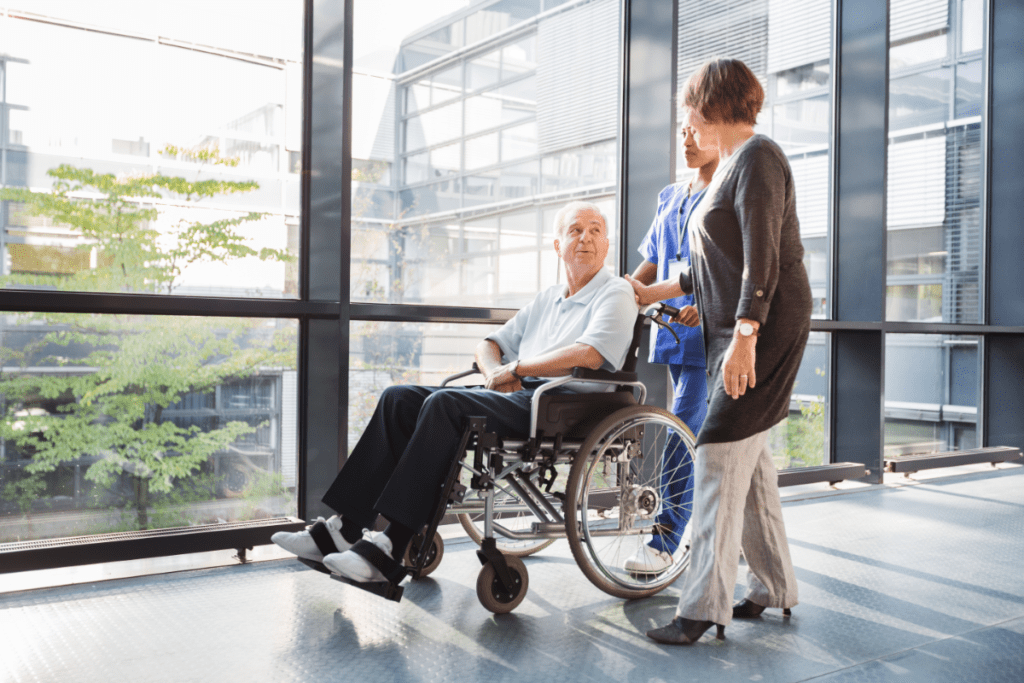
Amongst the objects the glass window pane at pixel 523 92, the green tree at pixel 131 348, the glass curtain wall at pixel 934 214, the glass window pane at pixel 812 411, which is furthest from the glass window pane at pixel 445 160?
the glass curtain wall at pixel 934 214

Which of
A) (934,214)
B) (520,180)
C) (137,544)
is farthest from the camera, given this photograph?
(934,214)

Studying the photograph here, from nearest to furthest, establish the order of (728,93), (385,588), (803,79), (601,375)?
(385,588) < (728,93) < (601,375) < (803,79)

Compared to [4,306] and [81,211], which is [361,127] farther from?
[4,306]

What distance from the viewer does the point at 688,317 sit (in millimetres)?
2299

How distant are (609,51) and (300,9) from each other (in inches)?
53.7

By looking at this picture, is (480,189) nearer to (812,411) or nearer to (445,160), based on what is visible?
(445,160)

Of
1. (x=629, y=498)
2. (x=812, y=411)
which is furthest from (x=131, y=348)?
→ (x=812, y=411)

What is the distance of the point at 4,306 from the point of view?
226 centimetres

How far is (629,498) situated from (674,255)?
2.40 feet

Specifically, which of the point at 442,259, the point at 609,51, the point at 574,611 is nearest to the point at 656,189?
the point at 609,51

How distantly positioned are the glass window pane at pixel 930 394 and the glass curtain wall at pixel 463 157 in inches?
82.6

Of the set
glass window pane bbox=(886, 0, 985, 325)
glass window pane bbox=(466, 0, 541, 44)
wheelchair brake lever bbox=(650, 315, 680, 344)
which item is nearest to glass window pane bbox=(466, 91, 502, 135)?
glass window pane bbox=(466, 0, 541, 44)

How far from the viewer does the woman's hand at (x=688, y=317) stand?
228cm

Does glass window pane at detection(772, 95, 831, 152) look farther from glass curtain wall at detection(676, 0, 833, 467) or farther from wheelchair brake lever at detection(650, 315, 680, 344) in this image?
wheelchair brake lever at detection(650, 315, 680, 344)
